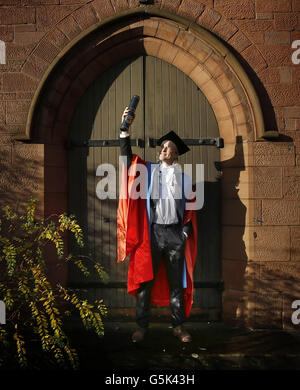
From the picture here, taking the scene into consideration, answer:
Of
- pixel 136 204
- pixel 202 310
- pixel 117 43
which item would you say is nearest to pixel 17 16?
pixel 117 43

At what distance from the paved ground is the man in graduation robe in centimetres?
16

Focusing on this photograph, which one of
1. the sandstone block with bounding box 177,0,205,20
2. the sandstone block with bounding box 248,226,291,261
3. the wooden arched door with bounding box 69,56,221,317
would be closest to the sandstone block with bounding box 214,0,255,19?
the sandstone block with bounding box 177,0,205,20

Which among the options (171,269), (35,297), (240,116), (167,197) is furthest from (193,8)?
(35,297)

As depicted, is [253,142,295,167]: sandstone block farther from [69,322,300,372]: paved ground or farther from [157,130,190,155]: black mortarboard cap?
[69,322,300,372]: paved ground

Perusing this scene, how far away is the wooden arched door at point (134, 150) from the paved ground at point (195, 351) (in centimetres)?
64

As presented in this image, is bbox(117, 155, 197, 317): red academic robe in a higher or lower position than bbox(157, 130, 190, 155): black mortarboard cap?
lower

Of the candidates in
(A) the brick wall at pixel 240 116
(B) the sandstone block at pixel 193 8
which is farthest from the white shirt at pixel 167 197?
(B) the sandstone block at pixel 193 8

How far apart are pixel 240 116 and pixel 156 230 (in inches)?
60.7

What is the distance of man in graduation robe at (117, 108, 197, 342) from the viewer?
338cm

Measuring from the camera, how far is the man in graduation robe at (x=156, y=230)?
3.38 m

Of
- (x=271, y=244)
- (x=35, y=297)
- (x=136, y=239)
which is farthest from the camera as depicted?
(x=271, y=244)

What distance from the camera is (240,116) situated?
3887mm

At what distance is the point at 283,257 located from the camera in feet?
12.5

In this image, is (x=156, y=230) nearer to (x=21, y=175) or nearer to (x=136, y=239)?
(x=136, y=239)
